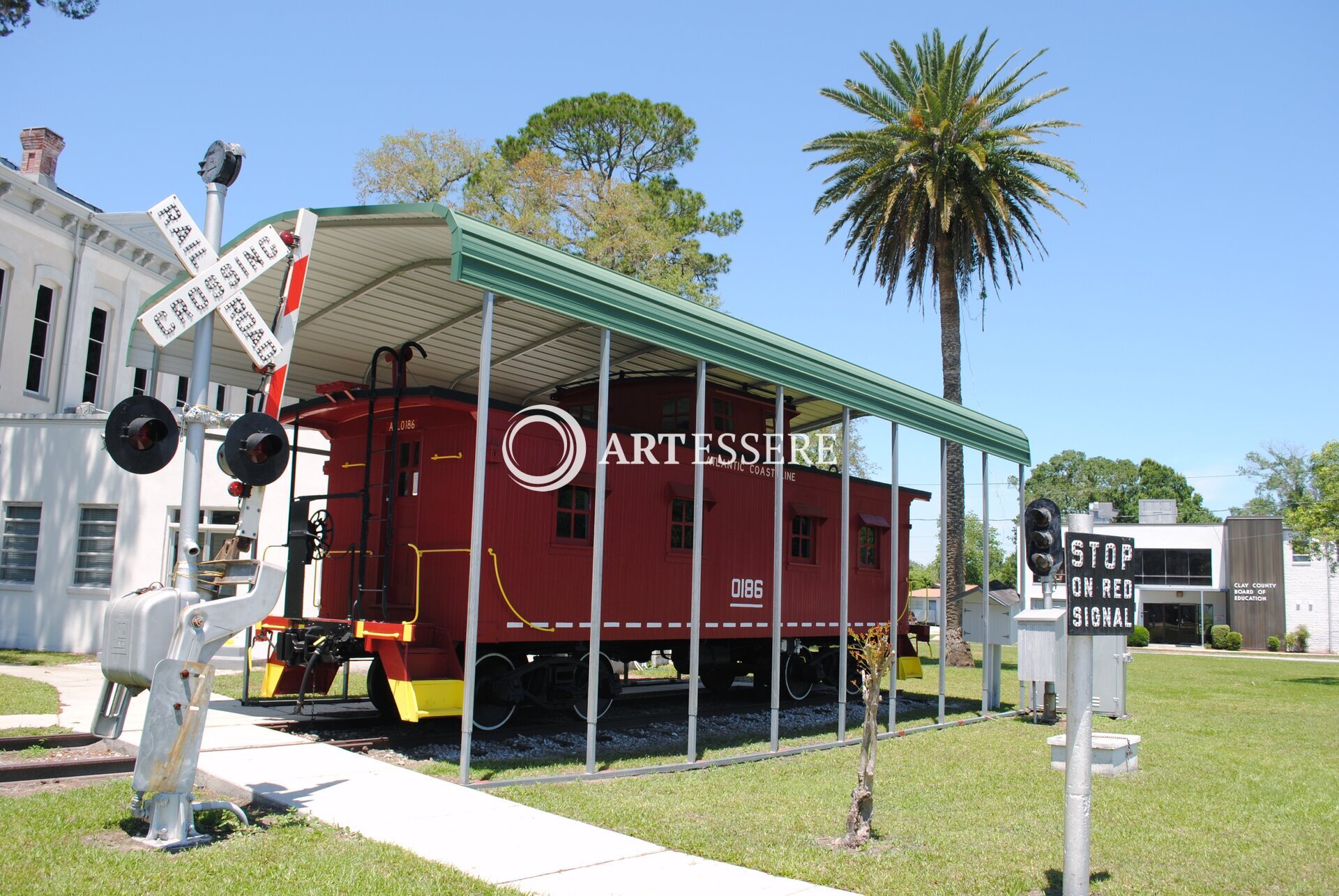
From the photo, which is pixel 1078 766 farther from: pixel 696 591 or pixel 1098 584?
pixel 696 591

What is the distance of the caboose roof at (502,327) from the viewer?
9078 mm

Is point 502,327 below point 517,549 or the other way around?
the other way around

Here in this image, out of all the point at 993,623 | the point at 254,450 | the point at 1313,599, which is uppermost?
the point at 254,450

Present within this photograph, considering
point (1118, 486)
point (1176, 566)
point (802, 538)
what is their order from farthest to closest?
point (1118, 486) < point (1176, 566) < point (802, 538)

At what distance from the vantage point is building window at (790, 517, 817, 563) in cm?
1507

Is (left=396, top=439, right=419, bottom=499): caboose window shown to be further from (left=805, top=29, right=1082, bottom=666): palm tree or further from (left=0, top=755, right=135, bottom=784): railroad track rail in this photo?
(left=805, top=29, right=1082, bottom=666): palm tree

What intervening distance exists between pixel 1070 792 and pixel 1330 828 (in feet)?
13.6

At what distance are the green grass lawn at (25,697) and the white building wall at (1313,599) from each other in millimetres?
56445

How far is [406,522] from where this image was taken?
11500mm

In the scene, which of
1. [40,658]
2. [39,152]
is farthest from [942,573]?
[39,152]

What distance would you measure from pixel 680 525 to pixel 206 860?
780 centimetres

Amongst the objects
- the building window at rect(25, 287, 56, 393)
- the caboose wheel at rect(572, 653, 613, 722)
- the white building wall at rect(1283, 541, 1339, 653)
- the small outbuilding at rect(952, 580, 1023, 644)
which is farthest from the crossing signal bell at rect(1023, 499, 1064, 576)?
the white building wall at rect(1283, 541, 1339, 653)

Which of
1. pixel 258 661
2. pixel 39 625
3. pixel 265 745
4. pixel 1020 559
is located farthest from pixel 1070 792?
pixel 39 625

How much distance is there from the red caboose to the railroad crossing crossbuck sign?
10.3 ft
